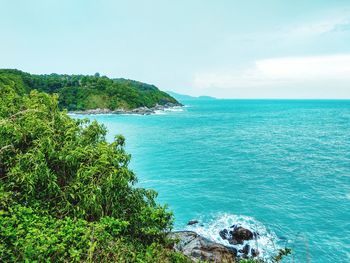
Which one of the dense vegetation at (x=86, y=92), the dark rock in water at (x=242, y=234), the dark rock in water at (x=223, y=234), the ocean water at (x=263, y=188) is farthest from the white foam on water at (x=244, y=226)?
the dense vegetation at (x=86, y=92)

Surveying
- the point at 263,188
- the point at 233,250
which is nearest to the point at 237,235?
the point at 233,250

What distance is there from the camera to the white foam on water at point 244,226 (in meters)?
21.9

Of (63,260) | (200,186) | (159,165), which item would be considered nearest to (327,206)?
(200,186)

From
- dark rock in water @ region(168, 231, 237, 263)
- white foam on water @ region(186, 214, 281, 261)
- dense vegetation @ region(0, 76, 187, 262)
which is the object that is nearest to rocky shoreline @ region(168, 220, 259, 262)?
dark rock in water @ region(168, 231, 237, 263)

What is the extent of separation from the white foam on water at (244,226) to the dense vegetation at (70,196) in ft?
39.8

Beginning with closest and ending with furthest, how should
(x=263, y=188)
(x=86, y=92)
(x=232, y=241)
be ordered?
(x=232, y=241) → (x=263, y=188) → (x=86, y=92)

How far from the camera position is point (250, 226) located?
24.8 m

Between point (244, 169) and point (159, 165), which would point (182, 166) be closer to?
point (159, 165)

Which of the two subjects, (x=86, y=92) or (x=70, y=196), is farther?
(x=86, y=92)

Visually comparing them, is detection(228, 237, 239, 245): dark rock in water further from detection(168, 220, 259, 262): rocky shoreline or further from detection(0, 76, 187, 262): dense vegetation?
detection(0, 76, 187, 262): dense vegetation

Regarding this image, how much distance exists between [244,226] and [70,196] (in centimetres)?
1809

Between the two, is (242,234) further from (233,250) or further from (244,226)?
(233,250)

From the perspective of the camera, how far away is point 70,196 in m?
11.4

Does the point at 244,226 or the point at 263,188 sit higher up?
the point at 263,188
